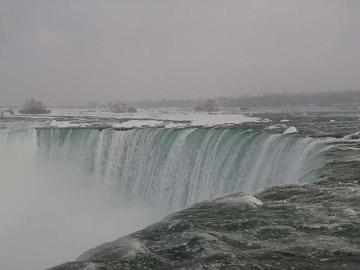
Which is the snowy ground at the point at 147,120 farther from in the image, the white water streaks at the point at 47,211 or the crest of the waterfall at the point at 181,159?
the white water streaks at the point at 47,211

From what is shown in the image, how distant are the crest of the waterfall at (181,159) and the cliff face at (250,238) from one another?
2421 millimetres

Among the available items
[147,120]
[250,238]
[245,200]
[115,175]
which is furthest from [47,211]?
[250,238]

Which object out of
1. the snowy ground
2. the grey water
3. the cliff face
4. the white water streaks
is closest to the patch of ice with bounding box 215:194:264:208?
the cliff face

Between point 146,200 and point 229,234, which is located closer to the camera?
point 229,234

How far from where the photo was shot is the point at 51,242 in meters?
16.8

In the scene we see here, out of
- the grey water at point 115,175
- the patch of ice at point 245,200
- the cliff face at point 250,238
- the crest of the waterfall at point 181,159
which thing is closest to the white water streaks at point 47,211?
the grey water at point 115,175

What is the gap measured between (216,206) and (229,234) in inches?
57.1

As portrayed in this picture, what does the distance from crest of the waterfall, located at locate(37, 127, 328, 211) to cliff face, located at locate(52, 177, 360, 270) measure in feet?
7.94

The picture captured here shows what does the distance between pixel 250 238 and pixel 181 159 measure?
1210 centimetres

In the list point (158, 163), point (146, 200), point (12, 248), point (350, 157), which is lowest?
point (12, 248)

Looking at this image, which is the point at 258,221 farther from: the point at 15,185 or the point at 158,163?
the point at 15,185

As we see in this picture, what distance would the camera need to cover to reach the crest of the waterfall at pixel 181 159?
12.6 metres

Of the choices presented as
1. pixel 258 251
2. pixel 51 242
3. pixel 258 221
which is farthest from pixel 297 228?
pixel 51 242

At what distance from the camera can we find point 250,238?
5.86 m
